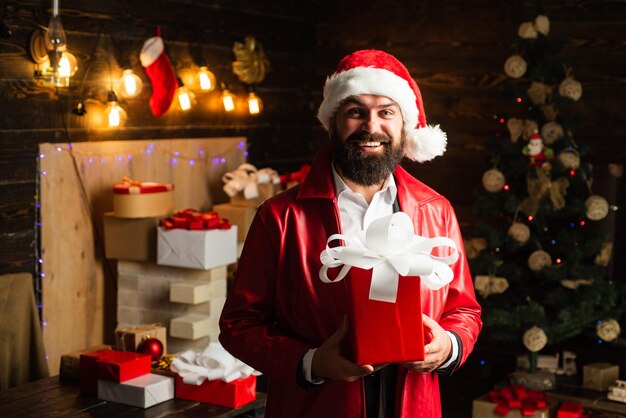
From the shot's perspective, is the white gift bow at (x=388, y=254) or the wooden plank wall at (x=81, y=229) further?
the wooden plank wall at (x=81, y=229)

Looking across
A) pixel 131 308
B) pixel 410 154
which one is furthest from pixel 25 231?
pixel 410 154

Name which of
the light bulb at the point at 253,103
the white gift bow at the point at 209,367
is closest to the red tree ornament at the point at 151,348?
the white gift bow at the point at 209,367

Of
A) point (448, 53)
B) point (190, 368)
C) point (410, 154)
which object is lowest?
point (190, 368)

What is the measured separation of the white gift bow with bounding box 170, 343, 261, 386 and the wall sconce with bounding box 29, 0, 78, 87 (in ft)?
4.64

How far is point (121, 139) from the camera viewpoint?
172 inches

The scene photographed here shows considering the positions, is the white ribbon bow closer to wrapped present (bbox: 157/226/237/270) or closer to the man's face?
wrapped present (bbox: 157/226/237/270)

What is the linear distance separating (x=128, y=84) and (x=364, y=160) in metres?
2.41

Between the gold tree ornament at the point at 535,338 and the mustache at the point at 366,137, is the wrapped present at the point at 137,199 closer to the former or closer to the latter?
the gold tree ornament at the point at 535,338

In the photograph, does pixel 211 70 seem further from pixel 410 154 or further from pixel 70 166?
pixel 410 154

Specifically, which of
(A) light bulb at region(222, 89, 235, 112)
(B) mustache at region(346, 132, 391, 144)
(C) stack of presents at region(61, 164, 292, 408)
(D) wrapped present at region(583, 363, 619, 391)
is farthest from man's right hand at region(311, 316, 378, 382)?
(A) light bulb at region(222, 89, 235, 112)

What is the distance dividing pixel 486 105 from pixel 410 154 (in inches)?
124

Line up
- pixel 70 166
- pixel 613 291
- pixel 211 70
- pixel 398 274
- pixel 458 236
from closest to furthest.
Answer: pixel 398 274
pixel 458 236
pixel 70 166
pixel 613 291
pixel 211 70

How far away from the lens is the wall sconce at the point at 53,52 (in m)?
3.71

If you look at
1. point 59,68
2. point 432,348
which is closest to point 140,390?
point 432,348
